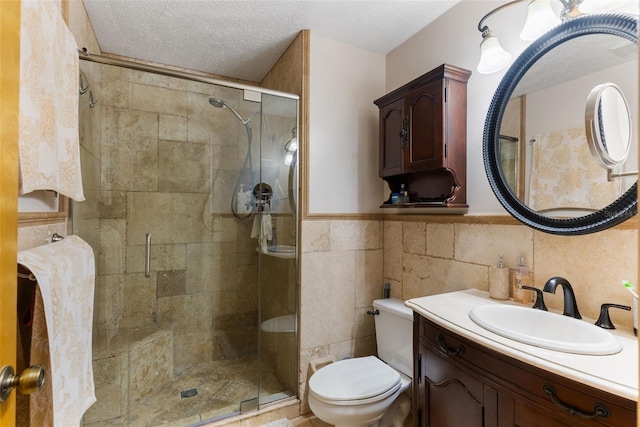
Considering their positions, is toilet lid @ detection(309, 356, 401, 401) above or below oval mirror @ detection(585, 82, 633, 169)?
below

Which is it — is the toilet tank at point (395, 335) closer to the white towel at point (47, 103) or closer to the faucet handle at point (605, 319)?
the faucet handle at point (605, 319)

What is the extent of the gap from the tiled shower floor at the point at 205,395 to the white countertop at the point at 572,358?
4.80 ft

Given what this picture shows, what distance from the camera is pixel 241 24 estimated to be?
5.92 ft

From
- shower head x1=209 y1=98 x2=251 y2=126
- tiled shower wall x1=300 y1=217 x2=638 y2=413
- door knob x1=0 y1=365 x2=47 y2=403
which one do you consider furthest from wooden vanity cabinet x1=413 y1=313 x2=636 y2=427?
shower head x1=209 y1=98 x2=251 y2=126

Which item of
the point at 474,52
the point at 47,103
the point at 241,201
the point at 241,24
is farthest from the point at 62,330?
the point at 474,52

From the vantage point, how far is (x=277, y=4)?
1620mm

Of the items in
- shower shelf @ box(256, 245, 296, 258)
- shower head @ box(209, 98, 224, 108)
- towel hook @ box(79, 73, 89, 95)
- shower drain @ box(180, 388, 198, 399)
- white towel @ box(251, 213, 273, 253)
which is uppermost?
shower head @ box(209, 98, 224, 108)

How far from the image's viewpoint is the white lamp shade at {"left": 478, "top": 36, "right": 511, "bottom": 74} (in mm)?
1264

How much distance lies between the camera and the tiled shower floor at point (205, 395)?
1750 millimetres

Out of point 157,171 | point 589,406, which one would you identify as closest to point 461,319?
point 589,406

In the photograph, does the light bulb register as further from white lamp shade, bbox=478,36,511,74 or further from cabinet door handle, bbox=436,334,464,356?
cabinet door handle, bbox=436,334,464,356

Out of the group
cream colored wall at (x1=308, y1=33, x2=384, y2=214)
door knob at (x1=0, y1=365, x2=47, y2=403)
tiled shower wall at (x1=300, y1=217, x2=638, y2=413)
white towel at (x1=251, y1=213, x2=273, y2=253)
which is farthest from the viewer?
white towel at (x1=251, y1=213, x2=273, y2=253)

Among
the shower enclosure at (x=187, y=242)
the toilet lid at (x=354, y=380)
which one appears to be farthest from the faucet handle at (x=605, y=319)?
the shower enclosure at (x=187, y=242)

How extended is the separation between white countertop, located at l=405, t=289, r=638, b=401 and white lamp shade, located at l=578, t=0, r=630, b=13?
1.13m
